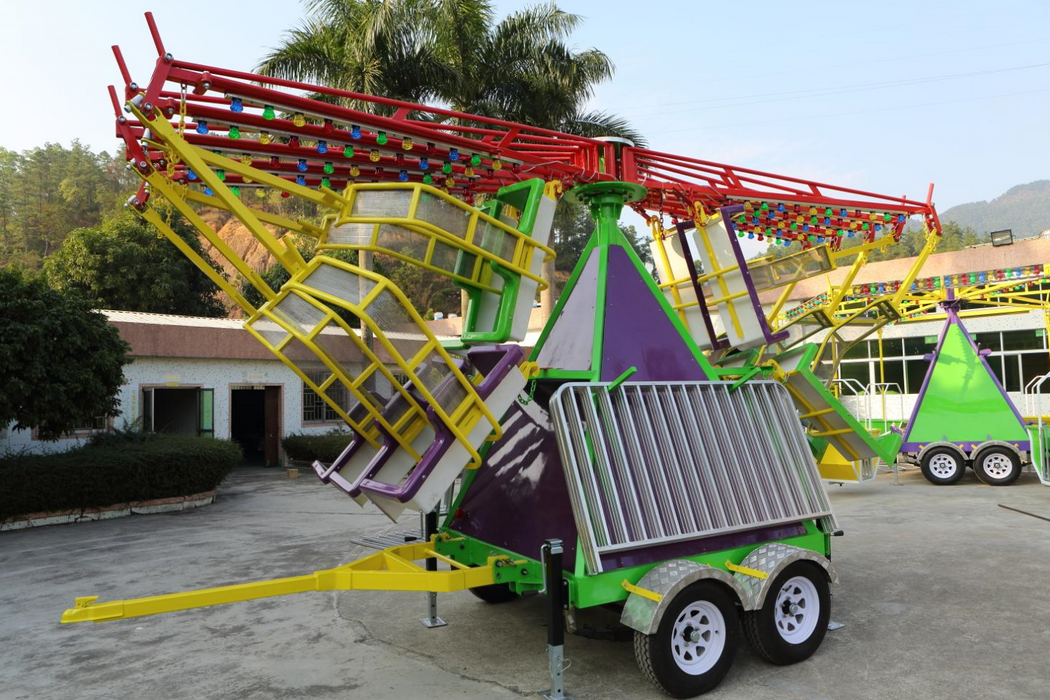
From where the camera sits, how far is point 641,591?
15.9ft

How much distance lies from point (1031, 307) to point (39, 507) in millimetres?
19042

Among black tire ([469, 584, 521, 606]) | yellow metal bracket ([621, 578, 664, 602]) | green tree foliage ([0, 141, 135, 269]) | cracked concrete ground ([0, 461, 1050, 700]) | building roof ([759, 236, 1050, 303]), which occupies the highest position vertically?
green tree foliage ([0, 141, 135, 269])

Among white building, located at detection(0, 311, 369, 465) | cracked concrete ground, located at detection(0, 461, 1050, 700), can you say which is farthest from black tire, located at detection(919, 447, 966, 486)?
white building, located at detection(0, 311, 369, 465)

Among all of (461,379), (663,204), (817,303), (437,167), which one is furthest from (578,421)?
(817,303)

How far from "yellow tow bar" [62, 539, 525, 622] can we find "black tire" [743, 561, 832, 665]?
1.71 metres

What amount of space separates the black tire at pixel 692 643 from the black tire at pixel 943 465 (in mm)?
12184

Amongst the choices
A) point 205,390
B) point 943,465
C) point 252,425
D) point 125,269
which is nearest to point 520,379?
point 943,465

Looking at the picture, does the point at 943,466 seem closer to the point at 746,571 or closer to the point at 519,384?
the point at 746,571

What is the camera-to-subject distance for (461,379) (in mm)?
4930

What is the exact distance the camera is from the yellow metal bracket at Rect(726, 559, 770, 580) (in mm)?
5242

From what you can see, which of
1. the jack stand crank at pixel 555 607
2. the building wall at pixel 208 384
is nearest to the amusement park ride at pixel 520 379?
the jack stand crank at pixel 555 607

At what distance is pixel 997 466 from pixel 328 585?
1456 centimetres

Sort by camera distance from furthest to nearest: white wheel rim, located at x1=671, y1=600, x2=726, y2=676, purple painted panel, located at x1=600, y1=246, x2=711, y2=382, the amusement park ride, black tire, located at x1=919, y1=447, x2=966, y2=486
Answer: black tire, located at x1=919, y1=447, x2=966, y2=486
purple painted panel, located at x1=600, y1=246, x2=711, y2=382
white wheel rim, located at x1=671, y1=600, x2=726, y2=676
the amusement park ride

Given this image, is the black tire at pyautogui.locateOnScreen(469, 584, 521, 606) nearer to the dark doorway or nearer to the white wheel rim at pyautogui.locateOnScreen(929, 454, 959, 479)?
the white wheel rim at pyautogui.locateOnScreen(929, 454, 959, 479)
